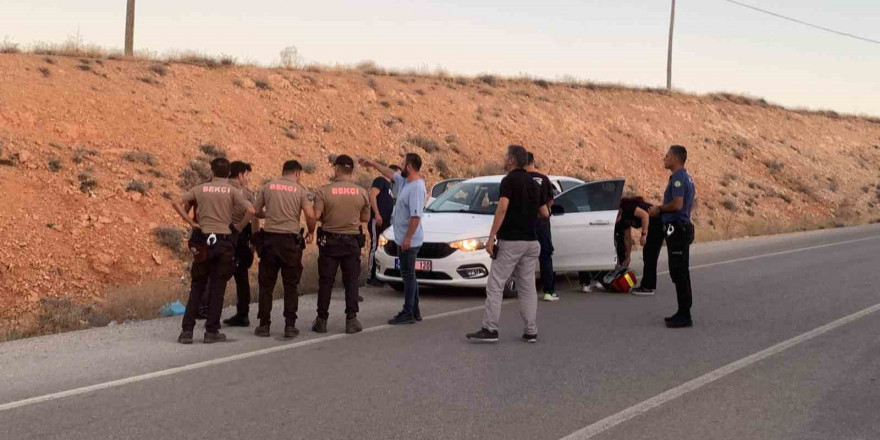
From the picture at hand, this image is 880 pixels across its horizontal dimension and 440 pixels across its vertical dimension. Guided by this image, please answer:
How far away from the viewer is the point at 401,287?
12664 millimetres

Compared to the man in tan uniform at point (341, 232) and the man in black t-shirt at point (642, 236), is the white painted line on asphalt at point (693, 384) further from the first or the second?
the man in tan uniform at point (341, 232)

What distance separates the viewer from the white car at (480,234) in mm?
11734

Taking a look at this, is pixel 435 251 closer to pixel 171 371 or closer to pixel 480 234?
pixel 480 234

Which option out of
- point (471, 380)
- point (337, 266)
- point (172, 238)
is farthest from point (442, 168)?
point (471, 380)

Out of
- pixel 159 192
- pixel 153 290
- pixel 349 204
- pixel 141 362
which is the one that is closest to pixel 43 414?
pixel 141 362

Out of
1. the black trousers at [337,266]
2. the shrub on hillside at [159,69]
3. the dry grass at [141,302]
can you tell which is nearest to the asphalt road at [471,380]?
the black trousers at [337,266]

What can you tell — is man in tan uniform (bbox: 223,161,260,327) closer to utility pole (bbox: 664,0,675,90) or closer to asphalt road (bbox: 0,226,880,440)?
asphalt road (bbox: 0,226,880,440)

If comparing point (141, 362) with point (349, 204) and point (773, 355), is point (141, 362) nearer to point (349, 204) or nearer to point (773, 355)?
point (349, 204)

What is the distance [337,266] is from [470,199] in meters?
4.16

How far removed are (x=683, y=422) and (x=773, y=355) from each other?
8.93ft

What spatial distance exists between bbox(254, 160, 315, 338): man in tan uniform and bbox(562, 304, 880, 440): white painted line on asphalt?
396cm

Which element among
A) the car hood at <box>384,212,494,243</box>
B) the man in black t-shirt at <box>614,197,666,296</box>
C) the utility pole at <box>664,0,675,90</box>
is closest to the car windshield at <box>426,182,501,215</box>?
the car hood at <box>384,212,494,243</box>

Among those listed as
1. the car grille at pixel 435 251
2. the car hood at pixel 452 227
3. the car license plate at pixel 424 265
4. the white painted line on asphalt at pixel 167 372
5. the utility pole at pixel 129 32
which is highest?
the utility pole at pixel 129 32

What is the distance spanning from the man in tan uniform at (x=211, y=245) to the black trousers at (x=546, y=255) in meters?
4.35
